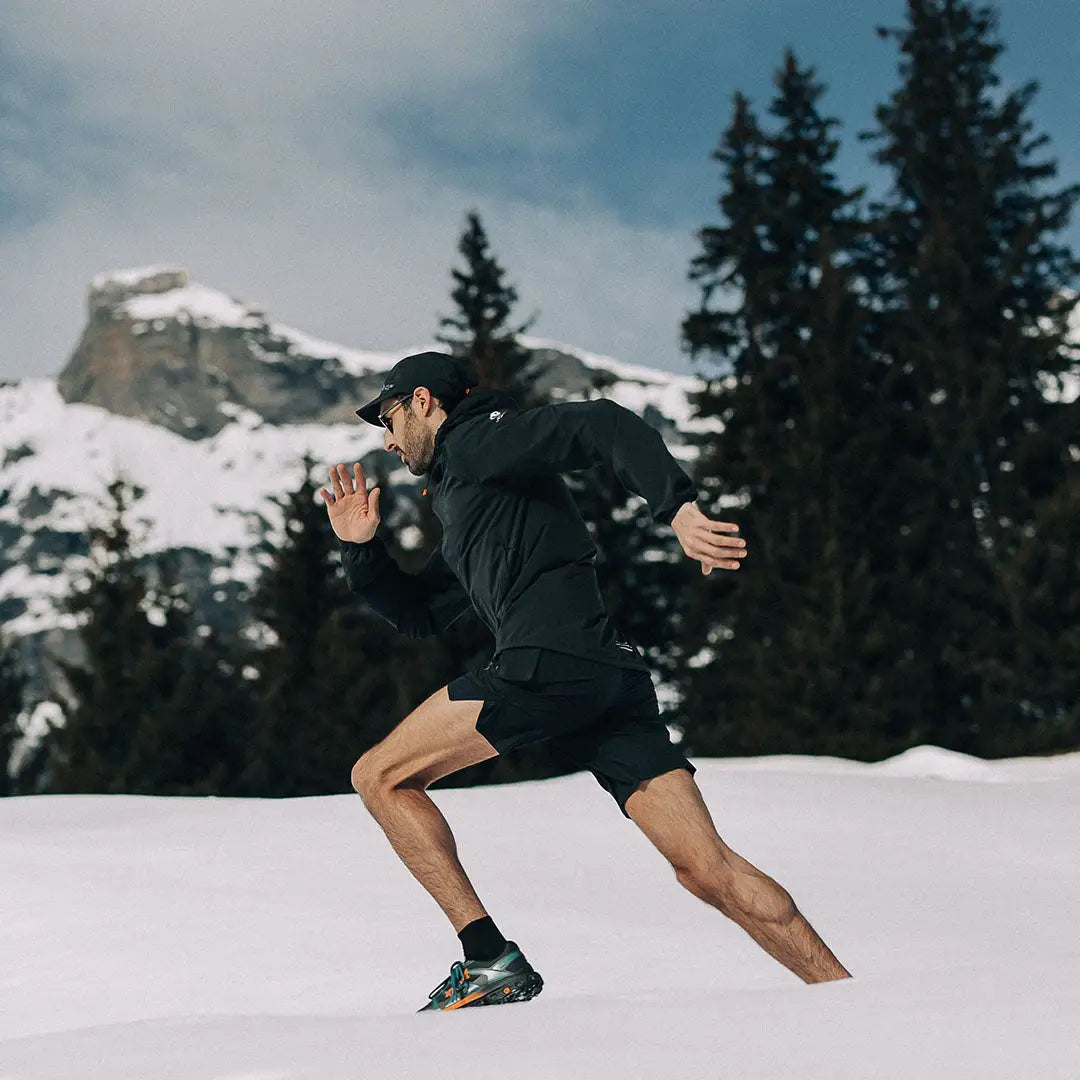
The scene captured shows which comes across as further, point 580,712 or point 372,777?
point 372,777

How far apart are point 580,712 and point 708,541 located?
0.61m

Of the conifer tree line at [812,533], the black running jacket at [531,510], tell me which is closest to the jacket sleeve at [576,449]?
the black running jacket at [531,510]

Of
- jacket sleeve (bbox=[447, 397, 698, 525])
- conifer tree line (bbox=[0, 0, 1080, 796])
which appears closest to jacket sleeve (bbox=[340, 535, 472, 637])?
jacket sleeve (bbox=[447, 397, 698, 525])

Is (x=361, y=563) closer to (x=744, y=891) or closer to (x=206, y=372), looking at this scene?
(x=744, y=891)

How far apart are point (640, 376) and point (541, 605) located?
166957 mm

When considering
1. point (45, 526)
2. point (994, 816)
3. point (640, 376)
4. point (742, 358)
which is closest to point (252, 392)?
point (45, 526)

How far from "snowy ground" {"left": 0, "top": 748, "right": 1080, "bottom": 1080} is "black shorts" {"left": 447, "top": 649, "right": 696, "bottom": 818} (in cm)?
58

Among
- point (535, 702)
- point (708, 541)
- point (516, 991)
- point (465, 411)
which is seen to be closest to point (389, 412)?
point (465, 411)

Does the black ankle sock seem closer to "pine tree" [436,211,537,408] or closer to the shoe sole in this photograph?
the shoe sole

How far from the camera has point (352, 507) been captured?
373 centimetres

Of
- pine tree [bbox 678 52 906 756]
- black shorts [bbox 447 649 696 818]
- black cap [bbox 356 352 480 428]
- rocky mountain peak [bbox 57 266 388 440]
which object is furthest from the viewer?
rocky mountain peak [bbox 57 266 388 440]

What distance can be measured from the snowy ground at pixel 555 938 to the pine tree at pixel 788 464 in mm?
10430

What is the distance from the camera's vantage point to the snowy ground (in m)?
2.25

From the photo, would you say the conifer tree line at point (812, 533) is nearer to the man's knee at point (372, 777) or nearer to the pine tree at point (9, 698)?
the pine tree at point (9, 698)
